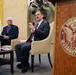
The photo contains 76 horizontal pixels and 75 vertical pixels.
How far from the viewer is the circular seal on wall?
122 cm

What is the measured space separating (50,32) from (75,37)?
2203 mm

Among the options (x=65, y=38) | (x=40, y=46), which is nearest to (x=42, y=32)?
(x=40, y=46)

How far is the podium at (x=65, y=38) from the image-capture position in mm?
1220

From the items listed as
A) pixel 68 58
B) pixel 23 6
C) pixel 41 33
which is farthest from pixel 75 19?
pixel 23 6

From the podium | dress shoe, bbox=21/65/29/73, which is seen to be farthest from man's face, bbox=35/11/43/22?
the podium

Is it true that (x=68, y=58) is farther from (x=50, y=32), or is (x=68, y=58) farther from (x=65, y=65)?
(x=50, y=32)

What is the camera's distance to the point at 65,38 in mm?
1255

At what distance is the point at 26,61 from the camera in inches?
127

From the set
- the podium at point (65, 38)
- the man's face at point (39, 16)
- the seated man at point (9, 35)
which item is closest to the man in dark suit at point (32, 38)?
the man's face at point (39, 16)

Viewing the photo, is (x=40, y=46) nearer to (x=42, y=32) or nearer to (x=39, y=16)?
(x=42, y=32)

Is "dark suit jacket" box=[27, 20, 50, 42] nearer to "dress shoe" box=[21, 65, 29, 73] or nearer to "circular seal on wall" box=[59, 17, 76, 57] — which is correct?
"dress shoe" box=[21, 65, 29, 73]

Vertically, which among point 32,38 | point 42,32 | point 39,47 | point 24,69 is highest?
point 42,32

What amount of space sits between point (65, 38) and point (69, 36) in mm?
31

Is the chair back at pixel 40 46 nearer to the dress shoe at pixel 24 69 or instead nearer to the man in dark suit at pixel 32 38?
the man in dark suit at pixel 32 38
